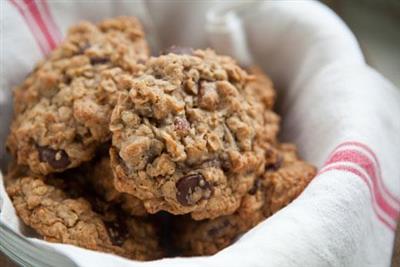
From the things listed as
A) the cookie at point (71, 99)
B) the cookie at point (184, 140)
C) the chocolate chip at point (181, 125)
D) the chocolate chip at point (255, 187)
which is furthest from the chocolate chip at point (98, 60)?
the chocolate chip at point (255, 187)

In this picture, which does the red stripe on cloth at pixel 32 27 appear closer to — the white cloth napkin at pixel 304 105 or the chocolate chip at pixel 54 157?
the white cloth napkin at pixel 304 105

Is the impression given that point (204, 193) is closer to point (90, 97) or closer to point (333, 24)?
point (90, 97)

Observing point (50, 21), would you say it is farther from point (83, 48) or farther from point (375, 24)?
point (375, 24)

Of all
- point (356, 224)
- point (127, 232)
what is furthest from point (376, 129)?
point (127, 232)

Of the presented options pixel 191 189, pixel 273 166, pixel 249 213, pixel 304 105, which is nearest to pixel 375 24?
pixel 304 105

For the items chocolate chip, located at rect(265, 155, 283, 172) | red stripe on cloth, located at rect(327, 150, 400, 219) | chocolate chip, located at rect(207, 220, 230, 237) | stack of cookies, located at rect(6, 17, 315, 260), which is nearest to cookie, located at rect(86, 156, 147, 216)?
stack of cookies, located at rect(6, 17, 315, 260)

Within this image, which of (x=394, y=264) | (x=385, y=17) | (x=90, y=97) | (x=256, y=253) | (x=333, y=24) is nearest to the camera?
(x=256, y=253)
